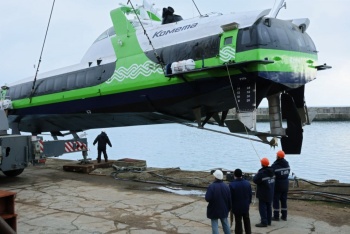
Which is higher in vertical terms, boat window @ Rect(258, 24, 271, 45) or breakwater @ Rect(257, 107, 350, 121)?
boat window @ Rect(258, 24, 271, 45)

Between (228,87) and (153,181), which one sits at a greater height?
(228,87)

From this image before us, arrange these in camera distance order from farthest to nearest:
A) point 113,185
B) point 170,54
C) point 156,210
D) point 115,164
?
point 115,164 < point 113,185 < point 170,54 < point 156,210

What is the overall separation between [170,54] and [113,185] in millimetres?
4561

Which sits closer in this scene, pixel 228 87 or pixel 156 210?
pixel 156 210

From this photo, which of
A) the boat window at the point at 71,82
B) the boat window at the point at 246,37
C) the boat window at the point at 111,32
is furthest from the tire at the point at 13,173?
the boat window at the point at 246,37

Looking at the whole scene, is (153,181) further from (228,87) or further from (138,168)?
(228,87)

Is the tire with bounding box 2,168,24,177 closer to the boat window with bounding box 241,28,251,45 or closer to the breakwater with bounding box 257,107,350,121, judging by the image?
the boat window with bounding box 241,28,251,45

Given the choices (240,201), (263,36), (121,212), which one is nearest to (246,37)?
(263,36)

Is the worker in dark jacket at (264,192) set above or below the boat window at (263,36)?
below

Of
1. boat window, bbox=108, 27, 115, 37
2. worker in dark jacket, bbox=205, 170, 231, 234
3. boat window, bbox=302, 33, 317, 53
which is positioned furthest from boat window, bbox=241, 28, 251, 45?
boat window, bbox=108, 27, 115, 37

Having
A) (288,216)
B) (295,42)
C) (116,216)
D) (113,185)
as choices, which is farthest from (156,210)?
(295,42)

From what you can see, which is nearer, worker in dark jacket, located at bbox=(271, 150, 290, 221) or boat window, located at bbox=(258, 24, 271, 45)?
worker in dark jacket, located at bbox=(271, 150, 290, 221)

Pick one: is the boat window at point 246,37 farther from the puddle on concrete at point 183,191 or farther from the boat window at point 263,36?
the puddle on concrete at point 183,191

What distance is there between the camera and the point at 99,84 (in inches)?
490
